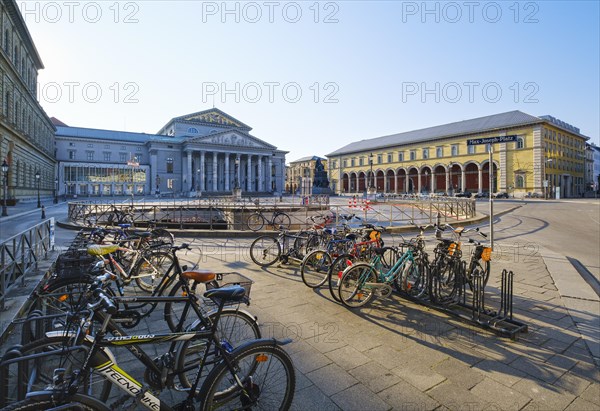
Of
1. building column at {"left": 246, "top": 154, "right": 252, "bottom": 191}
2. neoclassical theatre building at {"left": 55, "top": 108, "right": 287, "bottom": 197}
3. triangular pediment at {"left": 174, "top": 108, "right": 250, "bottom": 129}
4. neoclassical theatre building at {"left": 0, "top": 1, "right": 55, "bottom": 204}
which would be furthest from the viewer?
triangular pediment at {"left": 174, "top": 108, "right": 250, "bottom": 129}

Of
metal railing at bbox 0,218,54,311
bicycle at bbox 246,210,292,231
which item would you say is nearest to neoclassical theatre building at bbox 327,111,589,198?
bicycle at bbox 246,210,292,231

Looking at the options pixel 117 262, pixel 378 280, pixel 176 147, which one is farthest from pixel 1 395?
pixel 176 147

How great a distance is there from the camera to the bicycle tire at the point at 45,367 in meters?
2.29

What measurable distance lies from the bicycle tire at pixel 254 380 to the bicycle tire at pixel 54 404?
74 cm

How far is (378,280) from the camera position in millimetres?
5605

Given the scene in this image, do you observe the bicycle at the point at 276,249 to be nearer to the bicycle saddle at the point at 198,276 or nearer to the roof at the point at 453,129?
the bicycle saddle at the point at 198,276

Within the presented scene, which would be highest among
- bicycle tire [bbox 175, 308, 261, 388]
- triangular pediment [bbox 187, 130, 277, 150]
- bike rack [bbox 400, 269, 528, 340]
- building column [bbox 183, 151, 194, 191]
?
triangular pediment [bbox 187, 130, 277, 150]

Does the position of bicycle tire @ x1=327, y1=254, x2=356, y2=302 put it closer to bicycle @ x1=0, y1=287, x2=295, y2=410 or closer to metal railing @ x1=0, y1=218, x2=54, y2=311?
bicycle @ x1=0, y1=287, x2=295, y2=410

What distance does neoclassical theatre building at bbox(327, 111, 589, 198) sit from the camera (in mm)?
60031

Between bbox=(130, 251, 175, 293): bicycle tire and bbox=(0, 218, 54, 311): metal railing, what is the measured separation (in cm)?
170

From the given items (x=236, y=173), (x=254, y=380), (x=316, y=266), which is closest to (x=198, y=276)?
(x=254, y=380)

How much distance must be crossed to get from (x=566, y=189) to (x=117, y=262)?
288 feet

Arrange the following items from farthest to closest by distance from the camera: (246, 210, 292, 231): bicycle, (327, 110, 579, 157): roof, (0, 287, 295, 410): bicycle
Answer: (327, 110, 579, 157): roof < (246, 210, 292, 231): bicycle < (0, 287, 295, 410): bicycle

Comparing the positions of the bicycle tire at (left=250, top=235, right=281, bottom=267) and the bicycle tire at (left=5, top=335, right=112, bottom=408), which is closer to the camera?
the bicycle tire at (left=5, top=335, right=112, bottom=408)
